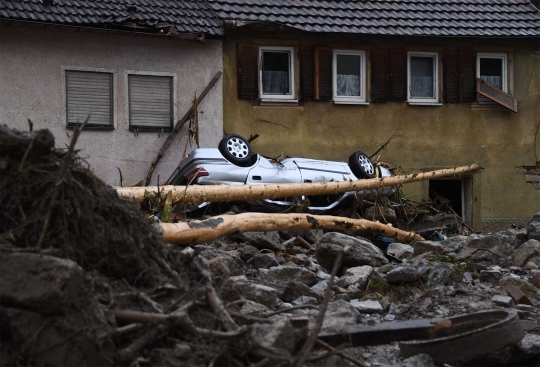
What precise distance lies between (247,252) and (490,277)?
9.67 ft

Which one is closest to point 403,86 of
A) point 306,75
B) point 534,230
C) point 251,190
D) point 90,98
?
point 306,75

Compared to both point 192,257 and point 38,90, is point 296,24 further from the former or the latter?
point 192,257

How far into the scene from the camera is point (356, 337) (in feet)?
20.1

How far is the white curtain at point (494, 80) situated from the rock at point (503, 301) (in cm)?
1366

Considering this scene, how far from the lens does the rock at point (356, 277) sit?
945 centimetres

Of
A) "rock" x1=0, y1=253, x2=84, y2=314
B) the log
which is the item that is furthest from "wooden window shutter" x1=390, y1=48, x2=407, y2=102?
"rock" x1=0, y1=253, x2=84, y2=314

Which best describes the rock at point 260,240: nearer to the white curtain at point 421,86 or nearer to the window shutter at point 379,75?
the window shutter at point 379,75

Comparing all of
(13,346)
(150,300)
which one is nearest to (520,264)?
(150,300)

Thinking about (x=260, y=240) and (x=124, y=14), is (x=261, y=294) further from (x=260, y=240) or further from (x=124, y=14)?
(x=124, y=14)

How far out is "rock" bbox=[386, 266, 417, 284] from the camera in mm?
9359

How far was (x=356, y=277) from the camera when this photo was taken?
31.7 ft

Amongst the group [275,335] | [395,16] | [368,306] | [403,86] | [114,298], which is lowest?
[368,306]

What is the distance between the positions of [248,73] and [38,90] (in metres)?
4.34

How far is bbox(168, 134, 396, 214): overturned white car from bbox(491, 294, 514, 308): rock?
639 cm
